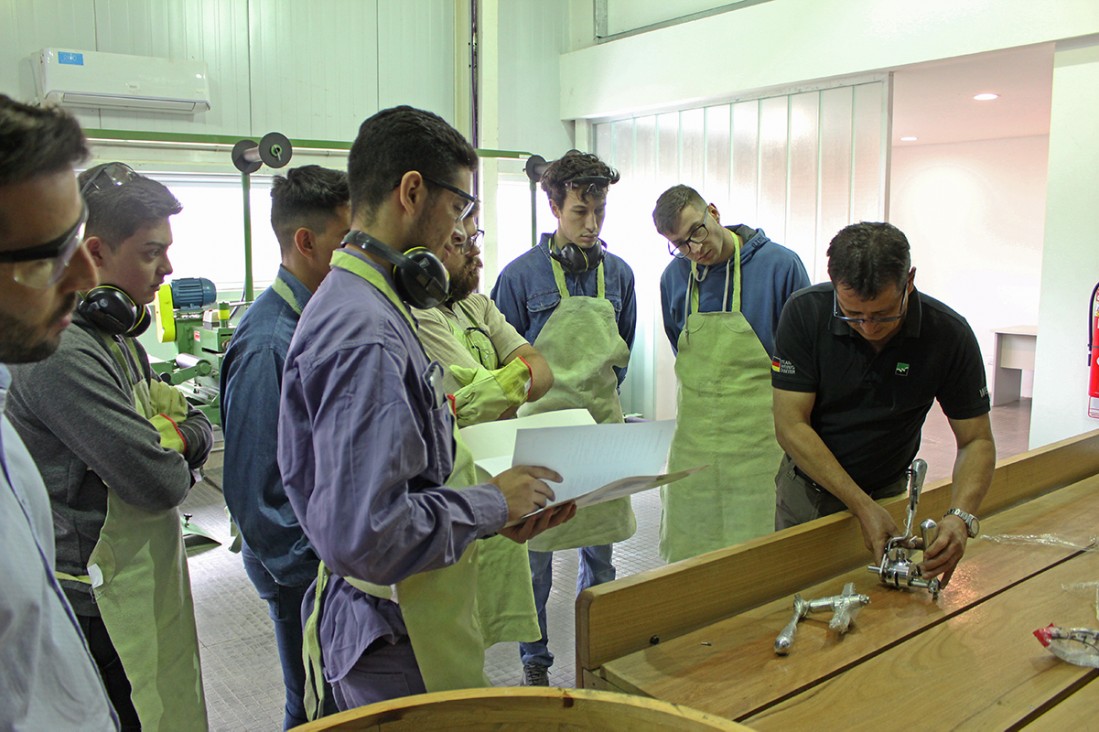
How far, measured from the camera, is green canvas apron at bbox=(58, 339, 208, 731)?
1687mm

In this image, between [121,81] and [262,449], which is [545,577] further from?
[121,81]

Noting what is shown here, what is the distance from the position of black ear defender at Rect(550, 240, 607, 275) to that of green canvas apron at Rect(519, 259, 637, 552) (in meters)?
0.03

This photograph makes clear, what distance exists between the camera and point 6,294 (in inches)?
33.6

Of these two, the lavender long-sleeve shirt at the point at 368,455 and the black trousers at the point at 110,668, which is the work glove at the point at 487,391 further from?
the black trousers at the point at 110,668

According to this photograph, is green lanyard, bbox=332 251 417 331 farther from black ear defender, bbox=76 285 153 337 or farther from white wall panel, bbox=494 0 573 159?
white wall panel, bbox=494 0 573 159

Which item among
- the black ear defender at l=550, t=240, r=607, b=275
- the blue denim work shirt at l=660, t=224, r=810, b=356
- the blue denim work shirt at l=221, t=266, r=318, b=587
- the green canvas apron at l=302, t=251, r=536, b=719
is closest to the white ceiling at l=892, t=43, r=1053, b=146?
the blue denim work shirt at l=660, t=224, r=810, b=356

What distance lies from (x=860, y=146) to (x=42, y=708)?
479 cm

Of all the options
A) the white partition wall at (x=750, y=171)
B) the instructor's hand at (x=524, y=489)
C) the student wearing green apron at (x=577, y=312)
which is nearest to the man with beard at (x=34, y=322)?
the instructor's hand at (x=524, y=489)

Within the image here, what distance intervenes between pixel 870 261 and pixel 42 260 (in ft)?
5.25

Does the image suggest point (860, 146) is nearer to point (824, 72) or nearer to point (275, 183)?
point (824, 72)

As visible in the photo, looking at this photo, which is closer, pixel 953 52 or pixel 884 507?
pixel 884 507

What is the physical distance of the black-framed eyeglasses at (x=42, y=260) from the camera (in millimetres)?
851

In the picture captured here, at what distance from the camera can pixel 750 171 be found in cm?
557

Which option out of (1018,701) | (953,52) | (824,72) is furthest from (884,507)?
(824,72)
